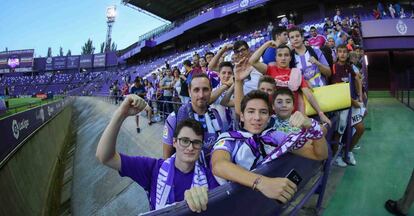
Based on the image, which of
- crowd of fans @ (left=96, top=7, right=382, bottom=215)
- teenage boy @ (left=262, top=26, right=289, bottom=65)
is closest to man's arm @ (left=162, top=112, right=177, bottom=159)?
crowd of fans @ (left=96, top=7, right=382, bottom=215)

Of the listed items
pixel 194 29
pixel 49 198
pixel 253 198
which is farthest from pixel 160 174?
pixel 194 29

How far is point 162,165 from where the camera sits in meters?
2.31

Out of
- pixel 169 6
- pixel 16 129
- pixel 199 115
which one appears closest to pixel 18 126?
pixel 16 129

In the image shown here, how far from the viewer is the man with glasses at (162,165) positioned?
2.19 meters

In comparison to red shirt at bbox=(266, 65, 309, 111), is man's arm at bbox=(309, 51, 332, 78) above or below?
above

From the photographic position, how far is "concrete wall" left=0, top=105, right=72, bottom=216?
5109mm

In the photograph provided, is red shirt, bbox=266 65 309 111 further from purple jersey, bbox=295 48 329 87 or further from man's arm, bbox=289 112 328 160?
man's arm, bbox=289 112 328 160

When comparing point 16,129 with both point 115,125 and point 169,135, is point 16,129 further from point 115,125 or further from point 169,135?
point 115,125

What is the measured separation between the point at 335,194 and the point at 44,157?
8239 millimetres

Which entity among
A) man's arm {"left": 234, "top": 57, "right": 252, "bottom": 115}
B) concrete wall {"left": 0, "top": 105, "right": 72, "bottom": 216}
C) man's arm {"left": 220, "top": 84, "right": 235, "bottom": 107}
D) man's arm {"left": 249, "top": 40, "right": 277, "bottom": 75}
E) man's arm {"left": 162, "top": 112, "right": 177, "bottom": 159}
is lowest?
concrete wall {"left": 0, "top": 105, "right": 72, "bottom": 216}

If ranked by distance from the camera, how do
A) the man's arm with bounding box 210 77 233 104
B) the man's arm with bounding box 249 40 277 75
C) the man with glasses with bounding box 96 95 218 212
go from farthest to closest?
the man's arm with bounding box 249 40 277 75 → the man's arm with bounding box 210 77 233 104 → the man with glasses with bounding box 96 95 218 212

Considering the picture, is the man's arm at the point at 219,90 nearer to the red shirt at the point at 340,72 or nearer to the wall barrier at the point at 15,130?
the red shirt at the point at 340,72

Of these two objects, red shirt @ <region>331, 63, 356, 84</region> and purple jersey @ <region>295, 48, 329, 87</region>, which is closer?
purple jersey @ <region>295, 48, 329, 87</region>

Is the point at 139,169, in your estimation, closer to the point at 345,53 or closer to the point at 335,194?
the point at 335,194
